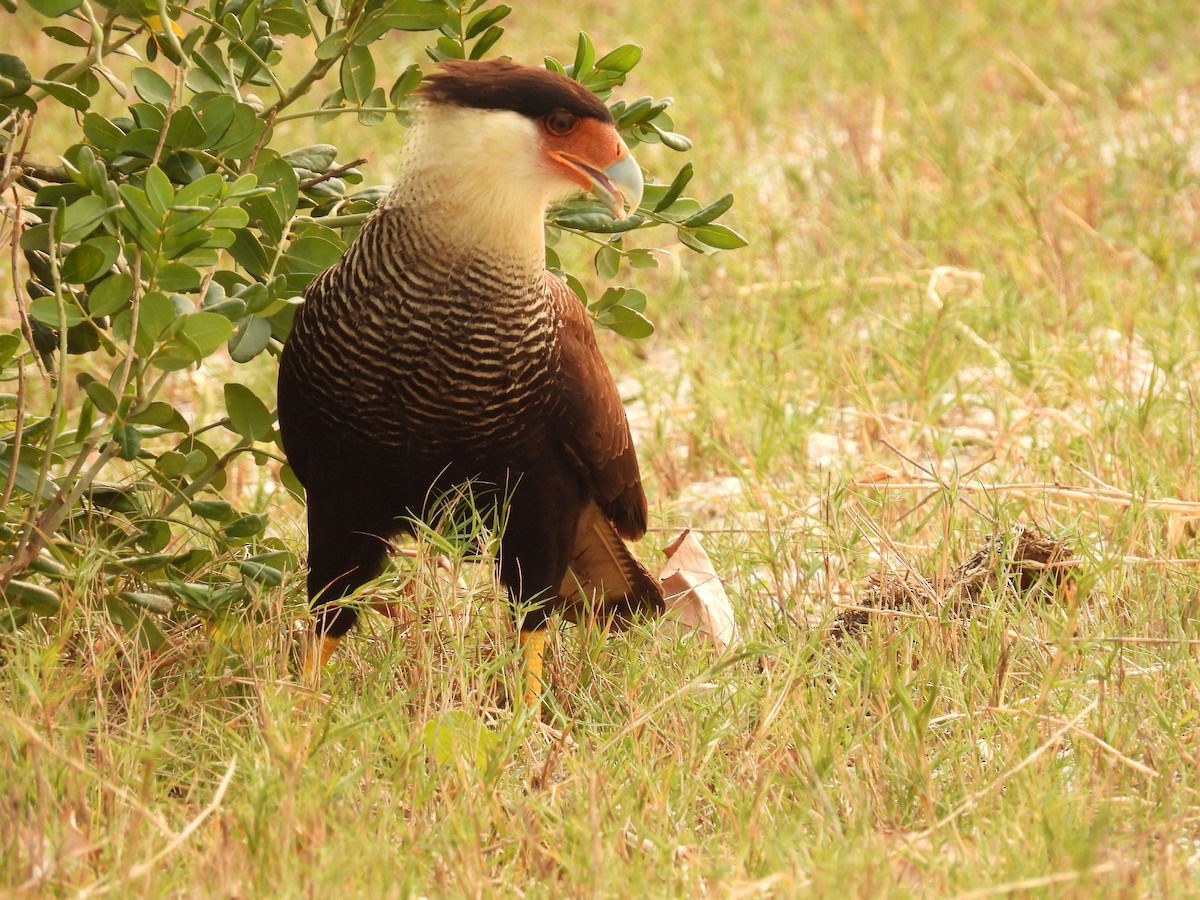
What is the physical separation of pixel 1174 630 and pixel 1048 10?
215 inches

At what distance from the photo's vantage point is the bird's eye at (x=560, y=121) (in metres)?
2.85

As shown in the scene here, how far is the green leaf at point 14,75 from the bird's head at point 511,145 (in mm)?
722

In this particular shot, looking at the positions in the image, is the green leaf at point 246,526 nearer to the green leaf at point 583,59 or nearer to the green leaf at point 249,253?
the green leaf at point 249,253

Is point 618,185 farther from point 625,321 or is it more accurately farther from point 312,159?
point 312,159

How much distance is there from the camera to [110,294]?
2.65 m

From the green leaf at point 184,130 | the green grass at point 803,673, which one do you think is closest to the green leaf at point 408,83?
the green leaf at point 184,130

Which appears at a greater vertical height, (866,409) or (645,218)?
(645,218)

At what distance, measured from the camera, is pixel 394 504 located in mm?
2982

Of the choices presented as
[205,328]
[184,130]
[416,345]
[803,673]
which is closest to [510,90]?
[416,345]

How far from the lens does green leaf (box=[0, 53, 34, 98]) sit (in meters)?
2.84

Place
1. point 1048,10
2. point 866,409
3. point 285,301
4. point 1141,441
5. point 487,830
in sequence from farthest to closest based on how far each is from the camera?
point 1048,10
point 866,409
point 1141,441
point 285,301
point 487,830

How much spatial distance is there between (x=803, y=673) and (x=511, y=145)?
1092 mm

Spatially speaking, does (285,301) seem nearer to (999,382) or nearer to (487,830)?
A: (487,830)

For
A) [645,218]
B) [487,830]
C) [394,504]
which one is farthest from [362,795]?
[645,218]
